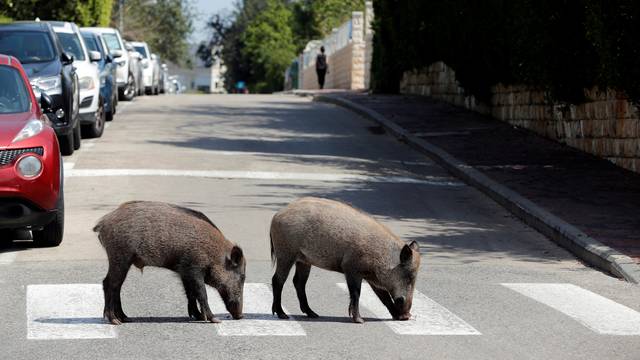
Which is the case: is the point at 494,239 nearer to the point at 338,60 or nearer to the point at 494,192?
the point at 494,192

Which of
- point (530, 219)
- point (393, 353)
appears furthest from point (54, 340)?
point (530, 219)

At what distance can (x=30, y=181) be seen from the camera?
1204 cm

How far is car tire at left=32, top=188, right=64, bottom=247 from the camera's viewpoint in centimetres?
1260

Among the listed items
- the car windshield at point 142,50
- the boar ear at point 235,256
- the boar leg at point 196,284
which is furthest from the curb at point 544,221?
the car windshield at point 142,50

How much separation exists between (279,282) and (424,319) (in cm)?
106

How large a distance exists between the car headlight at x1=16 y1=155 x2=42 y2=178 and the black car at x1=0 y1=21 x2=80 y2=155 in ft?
25.3

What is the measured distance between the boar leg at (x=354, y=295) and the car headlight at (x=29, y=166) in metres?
3.97

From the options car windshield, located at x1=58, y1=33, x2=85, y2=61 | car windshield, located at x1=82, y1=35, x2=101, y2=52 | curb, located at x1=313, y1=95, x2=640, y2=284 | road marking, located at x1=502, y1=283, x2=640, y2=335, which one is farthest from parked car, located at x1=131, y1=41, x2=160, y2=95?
road marking, located at x1=502, y1=283, x2=640, y2=335

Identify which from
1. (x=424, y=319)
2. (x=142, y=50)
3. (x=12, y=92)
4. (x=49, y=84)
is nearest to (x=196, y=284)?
(x=424, y=319)

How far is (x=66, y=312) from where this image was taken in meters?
9.50

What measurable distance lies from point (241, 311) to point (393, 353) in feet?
4.28

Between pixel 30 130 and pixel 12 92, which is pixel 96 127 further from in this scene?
pixel 30 130

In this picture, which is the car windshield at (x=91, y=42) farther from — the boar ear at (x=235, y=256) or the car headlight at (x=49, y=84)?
the boar ear at (x=235, y=256)

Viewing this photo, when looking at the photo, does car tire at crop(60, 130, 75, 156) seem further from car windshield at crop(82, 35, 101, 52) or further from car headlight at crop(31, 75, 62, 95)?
car windshield at crop(82, 35, 101, 52)
